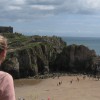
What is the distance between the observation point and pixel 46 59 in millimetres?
62250

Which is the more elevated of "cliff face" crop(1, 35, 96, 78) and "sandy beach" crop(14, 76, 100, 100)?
"cliff face" crop(1, 35, 96, 78)

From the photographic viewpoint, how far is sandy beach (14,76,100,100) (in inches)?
1584

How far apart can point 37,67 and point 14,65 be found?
484cm

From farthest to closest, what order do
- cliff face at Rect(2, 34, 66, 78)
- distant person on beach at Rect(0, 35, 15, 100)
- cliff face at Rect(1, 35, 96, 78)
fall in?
cliff face at Rect(1, 35, 96, 78) < cliff face at Rect(2, 34, 66, 78) < distant person on beach at Rect(0, 35, 15, 100)

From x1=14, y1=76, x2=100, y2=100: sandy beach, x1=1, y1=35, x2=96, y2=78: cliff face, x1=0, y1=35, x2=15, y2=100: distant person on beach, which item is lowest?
x1=14, y1=76, x2=100, y2=100: sandy beach

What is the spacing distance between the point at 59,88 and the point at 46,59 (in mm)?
17216

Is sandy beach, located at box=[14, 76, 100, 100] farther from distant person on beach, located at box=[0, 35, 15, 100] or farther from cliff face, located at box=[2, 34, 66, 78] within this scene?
distant person on beach, located at box=[0, 35, 15, 100]

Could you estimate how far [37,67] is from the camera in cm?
5878

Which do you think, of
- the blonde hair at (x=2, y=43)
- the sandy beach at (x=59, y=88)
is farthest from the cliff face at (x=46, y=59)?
the blonde hair at (x=2, y=43)

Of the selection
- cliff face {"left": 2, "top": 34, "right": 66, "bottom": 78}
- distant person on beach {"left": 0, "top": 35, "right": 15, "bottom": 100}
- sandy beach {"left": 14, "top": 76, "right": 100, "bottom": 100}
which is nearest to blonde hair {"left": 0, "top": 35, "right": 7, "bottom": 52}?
distant person on beach {"left": 0, "top": 35, "right": 15, "bottom": 100}

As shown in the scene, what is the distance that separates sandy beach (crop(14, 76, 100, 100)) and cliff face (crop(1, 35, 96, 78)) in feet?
15.4

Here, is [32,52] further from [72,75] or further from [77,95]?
[77,95]

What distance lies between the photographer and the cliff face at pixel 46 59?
56963 mm

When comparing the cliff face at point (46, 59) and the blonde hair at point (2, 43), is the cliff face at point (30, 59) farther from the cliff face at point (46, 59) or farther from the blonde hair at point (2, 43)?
the blonde hair at point (2, 43)
